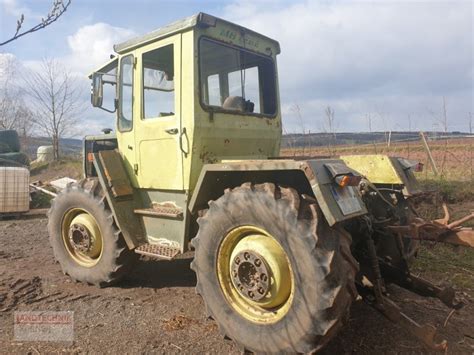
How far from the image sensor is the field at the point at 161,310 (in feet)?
11.1

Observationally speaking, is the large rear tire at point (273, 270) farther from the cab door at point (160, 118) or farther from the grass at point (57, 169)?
the grass at point (57, 169)

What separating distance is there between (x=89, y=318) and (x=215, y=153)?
206 centimetres

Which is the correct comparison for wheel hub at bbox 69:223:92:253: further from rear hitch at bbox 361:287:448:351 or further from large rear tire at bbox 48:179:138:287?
rear hitch at bbox 361:287:448:351

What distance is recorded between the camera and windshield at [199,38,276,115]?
4215 mm

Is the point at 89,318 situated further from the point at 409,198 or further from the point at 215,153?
the point at 409,198

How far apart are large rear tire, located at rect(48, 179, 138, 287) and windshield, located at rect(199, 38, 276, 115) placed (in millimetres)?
1781

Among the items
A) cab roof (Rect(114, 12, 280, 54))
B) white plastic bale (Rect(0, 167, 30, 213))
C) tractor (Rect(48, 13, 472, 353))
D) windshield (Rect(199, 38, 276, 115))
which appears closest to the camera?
tractor (Rect(48, 13, 472, 353))

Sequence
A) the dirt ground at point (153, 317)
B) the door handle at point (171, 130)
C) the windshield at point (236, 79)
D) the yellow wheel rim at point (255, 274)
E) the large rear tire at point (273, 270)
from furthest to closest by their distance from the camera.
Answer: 1. the windshield at point (236, 79)
2. the door handle at point (171, 130)
3. the dirt ground at point (153, 317)
4. the yellow wheel rim at point (255, 274)
5. the large rear tire at point (273, 270)

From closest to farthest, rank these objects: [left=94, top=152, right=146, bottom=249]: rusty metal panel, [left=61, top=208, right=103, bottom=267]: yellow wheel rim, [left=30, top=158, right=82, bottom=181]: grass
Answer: [left=94, top=152, right=146, bottom=249]: rusty metal panel, [left=61, top=208, right=103, bottom=267]: yellow wheel rim, [left=30, top=158, right=82, bottom=181]: grass

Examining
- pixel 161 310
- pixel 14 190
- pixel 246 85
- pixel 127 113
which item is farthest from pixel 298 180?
pixel 14 190

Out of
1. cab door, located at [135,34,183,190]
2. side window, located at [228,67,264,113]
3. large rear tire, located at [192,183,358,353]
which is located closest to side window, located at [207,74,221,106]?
side window, located at [228,67,264,113]

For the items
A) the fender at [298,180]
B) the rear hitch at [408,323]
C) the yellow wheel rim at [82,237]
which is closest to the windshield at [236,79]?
the fender at [298,180]

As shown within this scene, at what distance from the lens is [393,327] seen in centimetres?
359

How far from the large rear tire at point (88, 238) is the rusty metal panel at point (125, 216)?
97 millimetres
